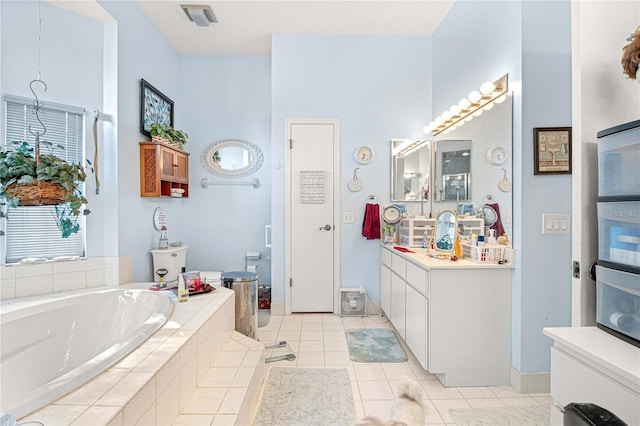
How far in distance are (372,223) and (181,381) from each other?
7.76ft

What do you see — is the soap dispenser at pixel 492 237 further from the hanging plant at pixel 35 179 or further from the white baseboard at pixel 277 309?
the hanging plant at pixel 35 179

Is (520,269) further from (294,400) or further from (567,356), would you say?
(294,400)

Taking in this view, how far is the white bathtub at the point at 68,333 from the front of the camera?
1.57 meters

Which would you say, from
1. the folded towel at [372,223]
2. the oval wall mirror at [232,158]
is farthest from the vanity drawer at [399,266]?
the oval wall mirror at [232,158]

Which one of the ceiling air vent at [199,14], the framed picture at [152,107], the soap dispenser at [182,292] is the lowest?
the soap dispenser at [182,292]

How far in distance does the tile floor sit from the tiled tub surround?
133cm

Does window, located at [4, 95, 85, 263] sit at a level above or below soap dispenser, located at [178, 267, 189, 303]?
above

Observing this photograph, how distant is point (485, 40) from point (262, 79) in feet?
8.28

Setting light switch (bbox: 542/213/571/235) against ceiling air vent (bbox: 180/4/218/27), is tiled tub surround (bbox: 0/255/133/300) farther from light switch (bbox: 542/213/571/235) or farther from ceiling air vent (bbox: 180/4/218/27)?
light switch (bbox: 542/213/571/235)

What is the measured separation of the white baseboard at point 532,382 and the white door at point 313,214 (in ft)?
6.03

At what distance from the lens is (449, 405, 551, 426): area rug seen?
1729mm

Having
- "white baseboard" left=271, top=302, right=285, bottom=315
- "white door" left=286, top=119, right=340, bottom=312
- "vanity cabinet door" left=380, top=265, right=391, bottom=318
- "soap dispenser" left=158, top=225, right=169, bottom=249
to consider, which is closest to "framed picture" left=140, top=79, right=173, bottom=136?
"soap dispenser" left=158, top=225, right=169, bottom=249

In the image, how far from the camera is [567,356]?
1.04m

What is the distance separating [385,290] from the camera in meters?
3.22
